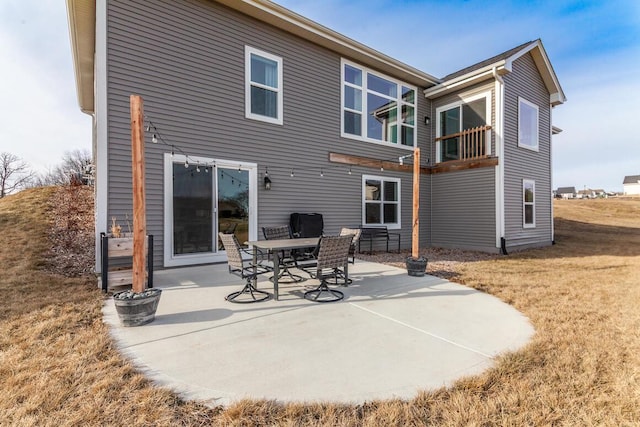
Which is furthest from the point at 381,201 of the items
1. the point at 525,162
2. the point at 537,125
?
the point at 537,125

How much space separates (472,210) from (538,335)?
23.1ft

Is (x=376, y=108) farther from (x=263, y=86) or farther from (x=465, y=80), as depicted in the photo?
(x=263, y=86)

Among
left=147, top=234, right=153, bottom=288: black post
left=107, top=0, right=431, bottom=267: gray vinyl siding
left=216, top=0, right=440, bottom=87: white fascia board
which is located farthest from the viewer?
left=216, top=0, right=440, bottom=87: white fascia board

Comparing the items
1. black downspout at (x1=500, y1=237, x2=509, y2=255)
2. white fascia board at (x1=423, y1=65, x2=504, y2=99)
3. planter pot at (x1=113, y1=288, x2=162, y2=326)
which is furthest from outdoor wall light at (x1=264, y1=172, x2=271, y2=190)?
black downspout at (x1=500, y1=237, x2=509, y2=255)

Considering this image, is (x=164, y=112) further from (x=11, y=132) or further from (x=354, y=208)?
(x=11, y=132)

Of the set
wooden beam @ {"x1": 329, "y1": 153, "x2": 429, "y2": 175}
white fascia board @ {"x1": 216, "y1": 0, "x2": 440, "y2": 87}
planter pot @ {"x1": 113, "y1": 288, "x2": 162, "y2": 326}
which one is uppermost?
white fascia board @ {"x1": 216, "y1": 0, "x2": 440, "y2": 87}

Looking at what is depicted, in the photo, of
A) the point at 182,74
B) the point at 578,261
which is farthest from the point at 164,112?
the point at 578,261

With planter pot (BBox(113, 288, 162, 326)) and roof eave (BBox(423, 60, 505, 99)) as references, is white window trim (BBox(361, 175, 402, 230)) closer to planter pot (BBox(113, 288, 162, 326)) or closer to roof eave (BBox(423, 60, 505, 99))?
roof eave (BBox(423, 60, 505, 99))

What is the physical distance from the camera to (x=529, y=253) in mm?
A: 9023

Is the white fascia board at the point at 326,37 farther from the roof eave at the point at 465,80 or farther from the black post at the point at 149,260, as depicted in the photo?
the black post at the point at 149,260

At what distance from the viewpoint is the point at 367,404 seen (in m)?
1.96

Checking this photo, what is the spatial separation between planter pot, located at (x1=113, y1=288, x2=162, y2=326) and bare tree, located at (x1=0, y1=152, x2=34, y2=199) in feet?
104

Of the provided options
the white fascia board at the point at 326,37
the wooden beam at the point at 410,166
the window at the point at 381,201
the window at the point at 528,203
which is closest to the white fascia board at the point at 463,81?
the white fascia board at the point at 326,37

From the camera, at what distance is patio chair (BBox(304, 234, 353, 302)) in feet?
13.5
